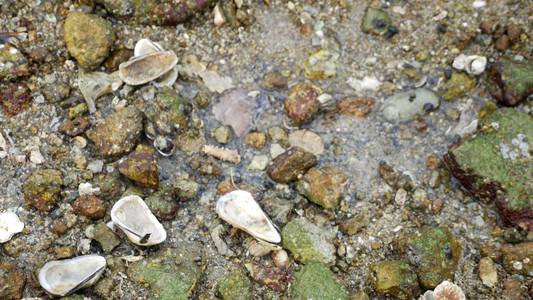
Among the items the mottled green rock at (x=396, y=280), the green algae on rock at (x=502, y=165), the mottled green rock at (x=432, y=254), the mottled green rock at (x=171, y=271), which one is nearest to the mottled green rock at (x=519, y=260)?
the green algae on rock at (x=502, y=165)

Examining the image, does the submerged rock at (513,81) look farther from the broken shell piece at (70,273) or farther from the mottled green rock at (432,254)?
the broken shell piece at (70,273)

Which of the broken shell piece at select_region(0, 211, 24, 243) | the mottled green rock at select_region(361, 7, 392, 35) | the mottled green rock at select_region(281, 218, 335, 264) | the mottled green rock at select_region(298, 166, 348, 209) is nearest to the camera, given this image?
the broken shell piece at select_region(0, 211, 24, 243)

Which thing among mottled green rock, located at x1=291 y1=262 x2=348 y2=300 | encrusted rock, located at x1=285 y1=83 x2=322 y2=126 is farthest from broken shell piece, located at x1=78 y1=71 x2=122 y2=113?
mottled green rock, located at x1=291 y1=262 x2=348 y2=300

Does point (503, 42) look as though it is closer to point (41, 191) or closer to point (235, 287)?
point (235, 287)

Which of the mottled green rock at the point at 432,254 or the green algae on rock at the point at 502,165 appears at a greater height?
the green algae on rock at the point at 502,165

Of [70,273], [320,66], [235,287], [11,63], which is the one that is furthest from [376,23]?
[70,273]

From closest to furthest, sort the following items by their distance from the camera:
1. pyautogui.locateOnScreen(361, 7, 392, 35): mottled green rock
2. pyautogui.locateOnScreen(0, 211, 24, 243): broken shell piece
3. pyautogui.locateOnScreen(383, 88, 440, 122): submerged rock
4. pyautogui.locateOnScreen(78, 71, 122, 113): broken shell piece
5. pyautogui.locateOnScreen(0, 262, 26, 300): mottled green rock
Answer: pyautogui.locateOnScreen(0, 262, 26, 300): mottled green rock → pyautogui.locateOnScreen(0, 211, 24, 243): broken shell piece → pyautogui.locateOnScreen(78, 71, 122, 113): broken shell piece → pyautogui.locateOnScreen(383, 88, 440, 122): submerged rock → pyautogui.locateOnScreen(361, 7, 392, 35): mottled green rock

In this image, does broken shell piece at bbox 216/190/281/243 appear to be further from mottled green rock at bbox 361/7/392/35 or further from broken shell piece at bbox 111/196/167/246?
mottled green rock at bbox 361/7/392/35
